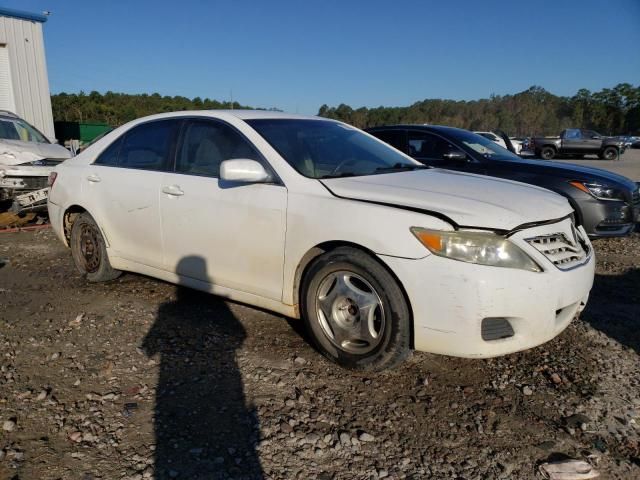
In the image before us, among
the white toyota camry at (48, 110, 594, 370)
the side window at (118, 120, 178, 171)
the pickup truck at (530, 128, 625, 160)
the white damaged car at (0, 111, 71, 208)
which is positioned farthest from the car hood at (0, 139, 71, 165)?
the pickup truck at (530, 128, 625, 160)

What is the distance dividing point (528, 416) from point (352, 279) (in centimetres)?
119

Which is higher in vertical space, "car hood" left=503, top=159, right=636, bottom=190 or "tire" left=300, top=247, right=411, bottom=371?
"car hood" left=503, top=159, right=636, bottom=190

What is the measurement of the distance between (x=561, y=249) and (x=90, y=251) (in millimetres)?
3958

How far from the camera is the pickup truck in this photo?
2777cm

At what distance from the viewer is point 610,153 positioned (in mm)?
28250

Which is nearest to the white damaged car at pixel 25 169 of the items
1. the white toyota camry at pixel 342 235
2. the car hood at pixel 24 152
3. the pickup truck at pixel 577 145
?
the car hood at pixel 24 152

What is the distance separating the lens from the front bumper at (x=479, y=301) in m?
2.57

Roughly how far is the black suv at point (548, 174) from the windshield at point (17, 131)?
677 cm

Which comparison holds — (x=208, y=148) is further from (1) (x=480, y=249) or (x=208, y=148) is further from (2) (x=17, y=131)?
(2) (x=17, y=131)

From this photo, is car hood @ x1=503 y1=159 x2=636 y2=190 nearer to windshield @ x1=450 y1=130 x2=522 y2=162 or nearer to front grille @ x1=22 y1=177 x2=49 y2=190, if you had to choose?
windshield @ x1=450 y1=130 x2=522 y2=162

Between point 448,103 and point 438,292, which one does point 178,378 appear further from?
point 448,103

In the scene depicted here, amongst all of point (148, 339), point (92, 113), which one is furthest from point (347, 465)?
point (92, 113)

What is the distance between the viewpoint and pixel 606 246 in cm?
648

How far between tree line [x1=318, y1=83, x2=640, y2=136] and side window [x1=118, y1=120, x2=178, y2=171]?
66.7m
